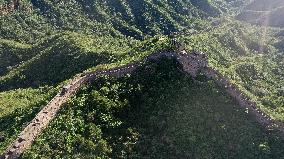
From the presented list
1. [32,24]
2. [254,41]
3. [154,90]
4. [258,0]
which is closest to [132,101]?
[154,90]

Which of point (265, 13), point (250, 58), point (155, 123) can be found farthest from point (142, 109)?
point (265, 13)

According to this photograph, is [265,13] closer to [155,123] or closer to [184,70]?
[184,70]

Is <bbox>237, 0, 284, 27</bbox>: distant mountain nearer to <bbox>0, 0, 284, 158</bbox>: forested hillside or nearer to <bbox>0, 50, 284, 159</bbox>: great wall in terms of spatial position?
<bbox>0, 0, 284, 158</bbox>: forested hillside

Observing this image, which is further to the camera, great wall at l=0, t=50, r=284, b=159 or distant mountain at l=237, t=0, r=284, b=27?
distant mountain at l=237, t=0, r=284, b=27

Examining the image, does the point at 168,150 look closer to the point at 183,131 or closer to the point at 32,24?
the point at 183,131

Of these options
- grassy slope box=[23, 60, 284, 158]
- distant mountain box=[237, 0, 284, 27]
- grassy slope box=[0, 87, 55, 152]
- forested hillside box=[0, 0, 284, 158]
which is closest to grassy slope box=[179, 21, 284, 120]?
forested hillside box=[0, 0, 284, 158]

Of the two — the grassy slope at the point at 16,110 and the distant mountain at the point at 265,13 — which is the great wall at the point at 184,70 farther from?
the distant mountain at the point at 265,13

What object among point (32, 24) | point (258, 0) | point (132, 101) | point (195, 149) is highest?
point (132, 101)

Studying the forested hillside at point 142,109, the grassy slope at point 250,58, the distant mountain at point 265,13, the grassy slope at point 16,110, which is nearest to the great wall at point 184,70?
the forested hillside at point 142,109
